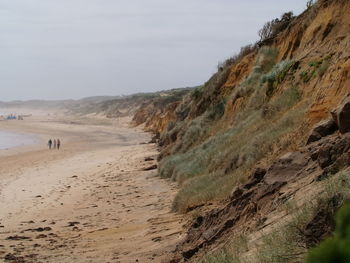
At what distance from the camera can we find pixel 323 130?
6.59 m

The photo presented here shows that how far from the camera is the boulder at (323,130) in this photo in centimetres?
646

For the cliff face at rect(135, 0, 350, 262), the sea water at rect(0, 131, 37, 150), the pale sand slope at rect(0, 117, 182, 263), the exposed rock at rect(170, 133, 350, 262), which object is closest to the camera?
the cliff face at rect(135, 0, 350, 262)

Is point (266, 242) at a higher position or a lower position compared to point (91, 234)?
higher

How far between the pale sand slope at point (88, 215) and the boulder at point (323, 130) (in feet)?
8.92

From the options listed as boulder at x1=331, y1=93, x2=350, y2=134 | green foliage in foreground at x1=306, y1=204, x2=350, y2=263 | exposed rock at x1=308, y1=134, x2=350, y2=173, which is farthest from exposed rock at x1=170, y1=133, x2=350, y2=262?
green foliage in foreground at x1=306, y1=204, x2=350, y2=263

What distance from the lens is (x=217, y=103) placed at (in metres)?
20.0

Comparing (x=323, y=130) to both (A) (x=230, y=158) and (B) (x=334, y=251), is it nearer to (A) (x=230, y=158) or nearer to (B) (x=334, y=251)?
(A) (x=230, y=158)

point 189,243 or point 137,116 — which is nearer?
point 189,243

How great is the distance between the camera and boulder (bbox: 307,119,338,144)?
254 inches

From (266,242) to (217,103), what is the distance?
630 inches

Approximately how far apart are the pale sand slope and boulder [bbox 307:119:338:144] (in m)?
2.72

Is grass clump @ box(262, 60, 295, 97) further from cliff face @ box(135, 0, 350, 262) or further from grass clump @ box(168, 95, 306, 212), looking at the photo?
grass clump @ box(168, 95, 306, 212)

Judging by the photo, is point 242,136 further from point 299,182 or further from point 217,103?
point 217,103

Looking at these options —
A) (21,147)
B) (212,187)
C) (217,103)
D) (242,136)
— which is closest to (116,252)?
(212,187)
